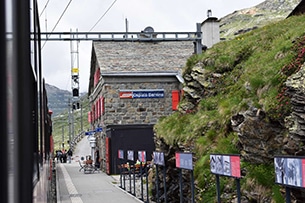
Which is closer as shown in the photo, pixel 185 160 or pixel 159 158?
pixel 185 160

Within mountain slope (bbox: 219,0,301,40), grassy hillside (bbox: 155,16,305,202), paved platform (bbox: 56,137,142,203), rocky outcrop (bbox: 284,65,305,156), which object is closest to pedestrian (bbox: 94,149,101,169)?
paved platform (bbox: 56,137,142,203)

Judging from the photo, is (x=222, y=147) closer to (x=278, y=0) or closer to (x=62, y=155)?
(x=62, y=155)

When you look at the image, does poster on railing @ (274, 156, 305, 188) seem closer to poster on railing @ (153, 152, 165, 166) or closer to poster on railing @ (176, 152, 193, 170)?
poster on railing @ (176, 152, 193, 170)

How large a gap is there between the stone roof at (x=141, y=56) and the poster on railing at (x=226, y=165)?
23313 mm

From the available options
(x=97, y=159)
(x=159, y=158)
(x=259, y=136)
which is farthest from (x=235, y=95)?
(x=97, y=159)

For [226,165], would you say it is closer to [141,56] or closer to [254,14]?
[141,56]

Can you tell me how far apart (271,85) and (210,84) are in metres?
5.43

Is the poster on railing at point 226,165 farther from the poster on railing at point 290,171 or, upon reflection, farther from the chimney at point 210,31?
the chimney at point 210,31

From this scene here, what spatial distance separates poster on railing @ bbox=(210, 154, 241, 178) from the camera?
748 centimetres

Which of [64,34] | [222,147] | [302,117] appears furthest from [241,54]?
[64,34]

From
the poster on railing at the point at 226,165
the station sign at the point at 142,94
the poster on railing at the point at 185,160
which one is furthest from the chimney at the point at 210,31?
the poster on railing at the point at 226,165

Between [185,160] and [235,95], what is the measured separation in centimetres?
322

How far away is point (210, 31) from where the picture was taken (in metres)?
29.8

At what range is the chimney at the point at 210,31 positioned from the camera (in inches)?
1162
